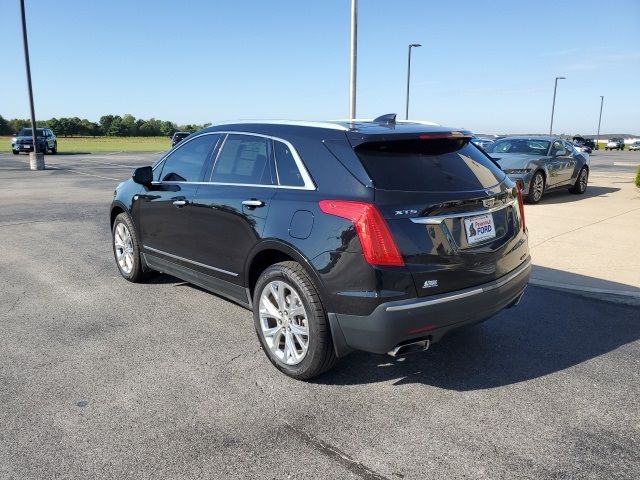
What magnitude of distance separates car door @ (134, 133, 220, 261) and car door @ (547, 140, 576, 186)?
382 inches

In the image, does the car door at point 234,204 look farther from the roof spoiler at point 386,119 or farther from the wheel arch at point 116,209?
the wheel arch at point 116,209

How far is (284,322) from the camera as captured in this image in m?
3.63

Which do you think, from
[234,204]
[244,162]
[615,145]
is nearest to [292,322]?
[234,204]

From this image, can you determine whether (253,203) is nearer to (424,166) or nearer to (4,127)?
(424,166)

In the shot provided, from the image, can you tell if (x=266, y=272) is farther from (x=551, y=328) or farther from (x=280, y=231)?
(x=551, y=328)

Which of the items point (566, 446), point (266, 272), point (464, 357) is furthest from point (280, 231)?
point (566, 446)

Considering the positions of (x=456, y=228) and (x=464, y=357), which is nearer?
(x=456, y=228)

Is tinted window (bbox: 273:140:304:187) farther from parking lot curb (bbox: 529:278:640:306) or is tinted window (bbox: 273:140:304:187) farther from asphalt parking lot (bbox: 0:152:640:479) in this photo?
parking lot curb (bbox: 529:278:640:306)

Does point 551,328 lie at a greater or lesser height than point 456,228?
lesser

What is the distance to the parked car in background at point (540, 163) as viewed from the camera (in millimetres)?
11703

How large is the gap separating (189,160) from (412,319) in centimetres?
268

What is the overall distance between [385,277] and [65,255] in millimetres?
5552

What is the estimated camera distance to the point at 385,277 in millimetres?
3037

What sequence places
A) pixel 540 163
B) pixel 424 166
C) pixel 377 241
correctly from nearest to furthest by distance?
1. pixel 377 241
2. pixel 424 166
3. pixel 540 163
